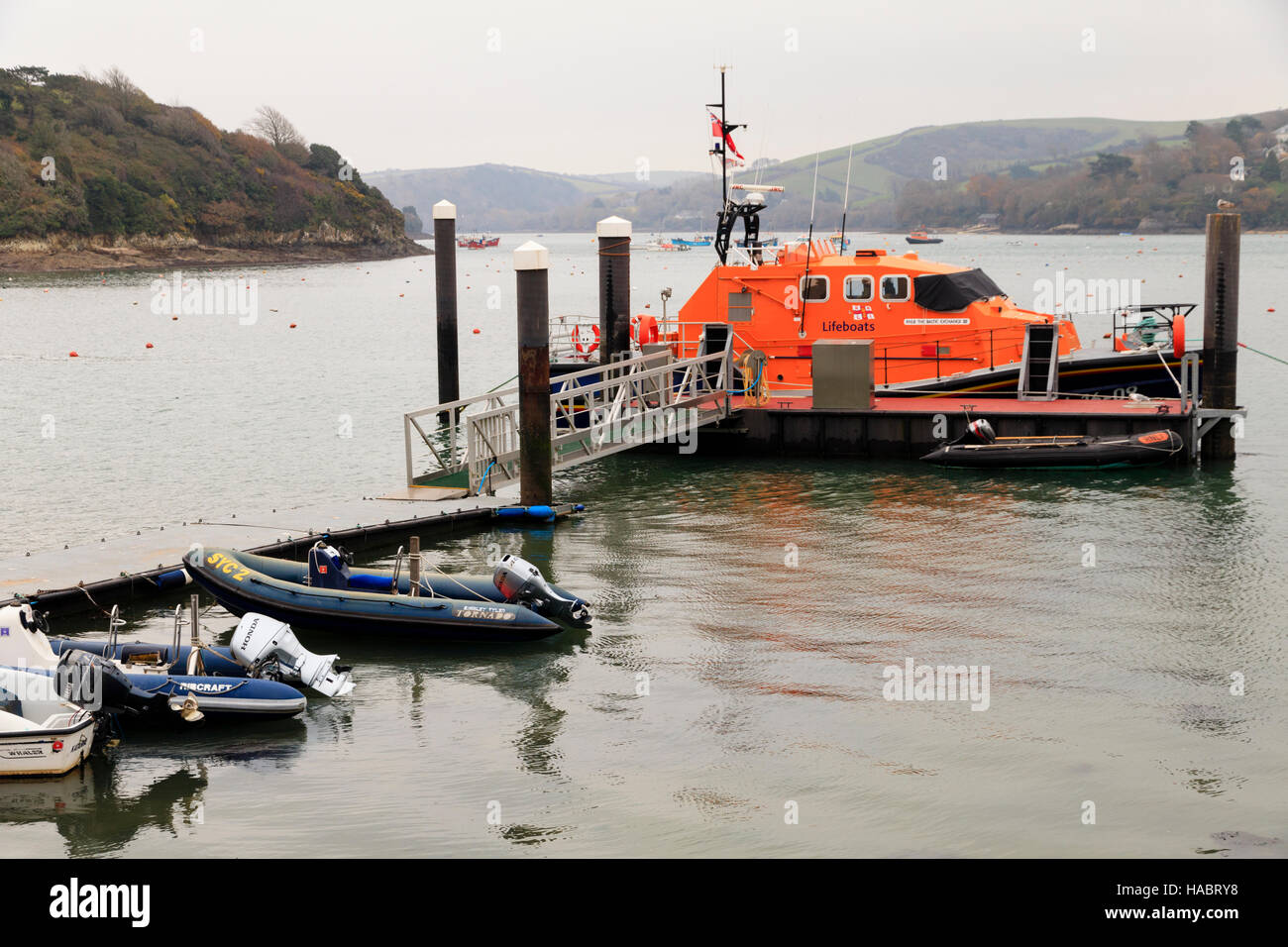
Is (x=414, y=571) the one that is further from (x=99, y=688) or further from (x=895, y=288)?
(x=895, y=288)

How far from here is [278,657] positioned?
1316 centimetres

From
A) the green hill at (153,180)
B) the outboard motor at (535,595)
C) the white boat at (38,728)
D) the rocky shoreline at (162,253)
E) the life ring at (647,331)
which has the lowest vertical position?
the white boat at (38,728)

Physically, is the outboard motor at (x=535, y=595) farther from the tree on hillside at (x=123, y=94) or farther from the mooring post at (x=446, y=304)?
the tree on hillside at (x=123, y=94)

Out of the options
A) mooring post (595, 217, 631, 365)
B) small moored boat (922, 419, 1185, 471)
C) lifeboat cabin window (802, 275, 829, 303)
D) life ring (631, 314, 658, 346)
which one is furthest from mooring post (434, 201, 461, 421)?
small moored boat (922, 419, 1185, 471)

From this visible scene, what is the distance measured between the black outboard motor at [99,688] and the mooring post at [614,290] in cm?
1631

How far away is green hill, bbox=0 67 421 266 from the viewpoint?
117 m

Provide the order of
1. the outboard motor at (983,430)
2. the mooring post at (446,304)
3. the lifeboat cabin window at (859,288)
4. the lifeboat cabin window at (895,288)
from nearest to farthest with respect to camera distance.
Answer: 1. the outboard motor at (983,430)
2. the lifeboat cabin window at (895,288)
3. the lifeboat cabin window at (859,288)
4. the mooring post at (446,304)

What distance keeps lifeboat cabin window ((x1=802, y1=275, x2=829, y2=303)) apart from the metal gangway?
1735 mm

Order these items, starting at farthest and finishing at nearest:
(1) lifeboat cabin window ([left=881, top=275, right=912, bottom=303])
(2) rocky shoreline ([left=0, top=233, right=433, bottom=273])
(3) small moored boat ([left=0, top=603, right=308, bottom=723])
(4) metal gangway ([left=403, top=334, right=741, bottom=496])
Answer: (2) rocky shoreline ([left=0, top=233, right=433, bottom=273]), (1) lifeboat cabin window ([left=881, top=275, right=912, bottom=303]), (4) metal gangway ([left=403, top=334, right=741, bottom=496]), (3) small moored boat ([left=0, top=603, right=308, bottom=723])

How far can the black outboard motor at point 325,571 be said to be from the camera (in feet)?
50.2

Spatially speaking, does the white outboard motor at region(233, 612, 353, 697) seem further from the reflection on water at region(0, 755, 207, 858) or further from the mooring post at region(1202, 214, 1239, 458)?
the mooring post at region(1202, 214, 1239, 458)

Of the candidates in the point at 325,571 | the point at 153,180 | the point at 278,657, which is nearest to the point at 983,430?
the point at 325,571

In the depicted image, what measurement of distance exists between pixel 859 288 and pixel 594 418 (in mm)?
5909

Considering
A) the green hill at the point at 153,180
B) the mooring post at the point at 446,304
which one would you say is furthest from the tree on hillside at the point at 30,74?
the mooring post at the point at 446,304
